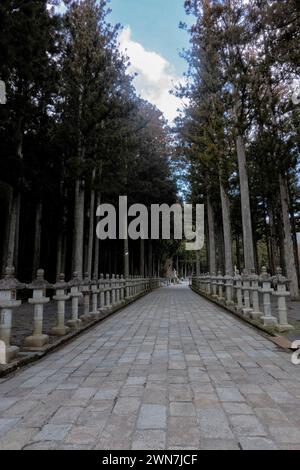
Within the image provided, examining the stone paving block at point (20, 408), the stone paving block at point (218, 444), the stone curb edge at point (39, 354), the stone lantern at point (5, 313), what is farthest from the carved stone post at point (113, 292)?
the stone paving block at point (218, 444)

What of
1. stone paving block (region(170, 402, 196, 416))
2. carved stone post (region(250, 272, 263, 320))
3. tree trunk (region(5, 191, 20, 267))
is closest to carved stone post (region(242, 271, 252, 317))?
carved stone post (region(250, 272, 263, 320))

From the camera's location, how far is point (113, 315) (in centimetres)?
1298

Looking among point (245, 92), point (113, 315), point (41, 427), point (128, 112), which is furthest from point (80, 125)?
point (41, 427)

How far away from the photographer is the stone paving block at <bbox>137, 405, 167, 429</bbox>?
A: 316 cm

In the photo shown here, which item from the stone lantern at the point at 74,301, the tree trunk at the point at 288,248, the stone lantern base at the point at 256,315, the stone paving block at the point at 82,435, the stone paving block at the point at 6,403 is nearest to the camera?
the stone paving block at the point at 82,435

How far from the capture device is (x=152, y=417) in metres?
3.35

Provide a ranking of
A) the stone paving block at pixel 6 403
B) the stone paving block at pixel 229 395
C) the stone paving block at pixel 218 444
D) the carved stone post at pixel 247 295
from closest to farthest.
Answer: the stone paving block at pixel 218 444 → the stone paving block at pixel 6 403 → the stone paving block at pixel 229 395 → the carved stone post at pixel 247 295

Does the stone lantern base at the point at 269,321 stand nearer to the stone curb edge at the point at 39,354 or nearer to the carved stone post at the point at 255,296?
the carved stone post at the point at 255,296

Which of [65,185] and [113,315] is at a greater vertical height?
[65,185]

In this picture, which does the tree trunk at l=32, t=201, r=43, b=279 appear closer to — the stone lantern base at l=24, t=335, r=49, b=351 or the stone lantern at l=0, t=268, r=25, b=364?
the stone lantern base at l=24, t=335, r=49, b=351

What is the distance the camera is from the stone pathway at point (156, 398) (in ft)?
9.57

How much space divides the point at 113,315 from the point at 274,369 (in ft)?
27.5

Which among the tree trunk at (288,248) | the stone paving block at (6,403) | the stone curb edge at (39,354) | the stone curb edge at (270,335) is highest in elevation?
the tree trunk at (288,248)
